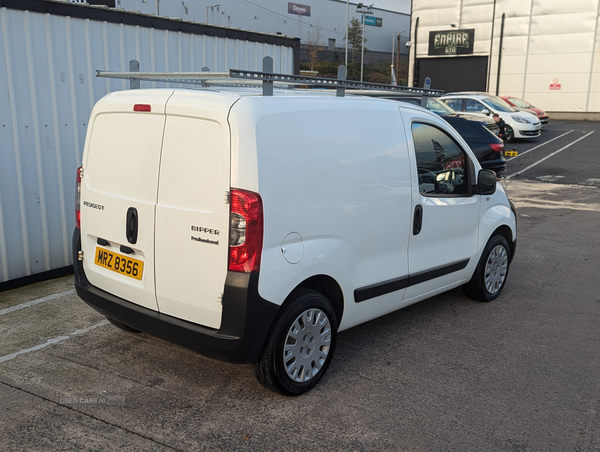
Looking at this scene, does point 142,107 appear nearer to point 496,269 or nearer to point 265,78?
point 265,78

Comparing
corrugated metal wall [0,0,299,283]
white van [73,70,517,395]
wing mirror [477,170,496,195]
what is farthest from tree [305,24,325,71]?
white van [73,70,517,395]

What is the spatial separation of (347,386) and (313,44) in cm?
6534

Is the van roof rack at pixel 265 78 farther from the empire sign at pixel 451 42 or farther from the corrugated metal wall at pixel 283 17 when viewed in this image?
the corrugated metal wall at pixel 283 17

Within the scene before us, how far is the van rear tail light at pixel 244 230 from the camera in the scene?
3.22 meters

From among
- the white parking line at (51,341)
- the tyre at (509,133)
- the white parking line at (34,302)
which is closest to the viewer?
the white parking line at (51,341)

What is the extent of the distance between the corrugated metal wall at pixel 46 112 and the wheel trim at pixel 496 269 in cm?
432

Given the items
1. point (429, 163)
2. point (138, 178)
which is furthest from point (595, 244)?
point (138, 178)

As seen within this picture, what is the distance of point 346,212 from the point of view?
384 cm

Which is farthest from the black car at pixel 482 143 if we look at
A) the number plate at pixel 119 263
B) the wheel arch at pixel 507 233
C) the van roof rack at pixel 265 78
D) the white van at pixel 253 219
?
the number plate at pixel 119 263

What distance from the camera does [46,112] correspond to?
5949 mm

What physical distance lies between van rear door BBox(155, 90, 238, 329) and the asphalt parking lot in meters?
0.66

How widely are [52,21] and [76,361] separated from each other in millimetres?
3586

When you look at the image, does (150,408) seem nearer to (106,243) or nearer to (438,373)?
(106,243)

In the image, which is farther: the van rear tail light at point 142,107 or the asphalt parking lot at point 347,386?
Result: the van rear tail light at point 142,107
